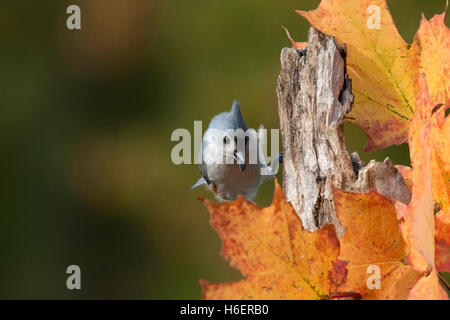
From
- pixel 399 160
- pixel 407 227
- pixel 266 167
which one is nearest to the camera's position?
pixel 407 227

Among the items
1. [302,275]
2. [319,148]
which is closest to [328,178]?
[319,148]

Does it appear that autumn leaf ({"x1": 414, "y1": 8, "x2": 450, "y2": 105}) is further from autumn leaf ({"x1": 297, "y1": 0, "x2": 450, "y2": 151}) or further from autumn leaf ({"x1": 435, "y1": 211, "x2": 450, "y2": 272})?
autumn leaf ({"x1": 435, "y1": 211, "x2": 450, "y2": 272})

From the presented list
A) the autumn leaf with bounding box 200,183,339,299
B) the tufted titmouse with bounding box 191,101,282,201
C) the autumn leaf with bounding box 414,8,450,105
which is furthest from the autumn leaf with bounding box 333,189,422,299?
the tufted titmouse with bounding box 191,101,282,201

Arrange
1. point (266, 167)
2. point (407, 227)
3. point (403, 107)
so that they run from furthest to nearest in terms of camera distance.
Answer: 1. point (266, 167)
2. point (403, 107)
3. point (407, 227)

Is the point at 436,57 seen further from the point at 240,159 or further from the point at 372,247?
the point at 240,159

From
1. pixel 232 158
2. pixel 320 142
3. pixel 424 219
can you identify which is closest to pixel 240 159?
pixel 232 158
